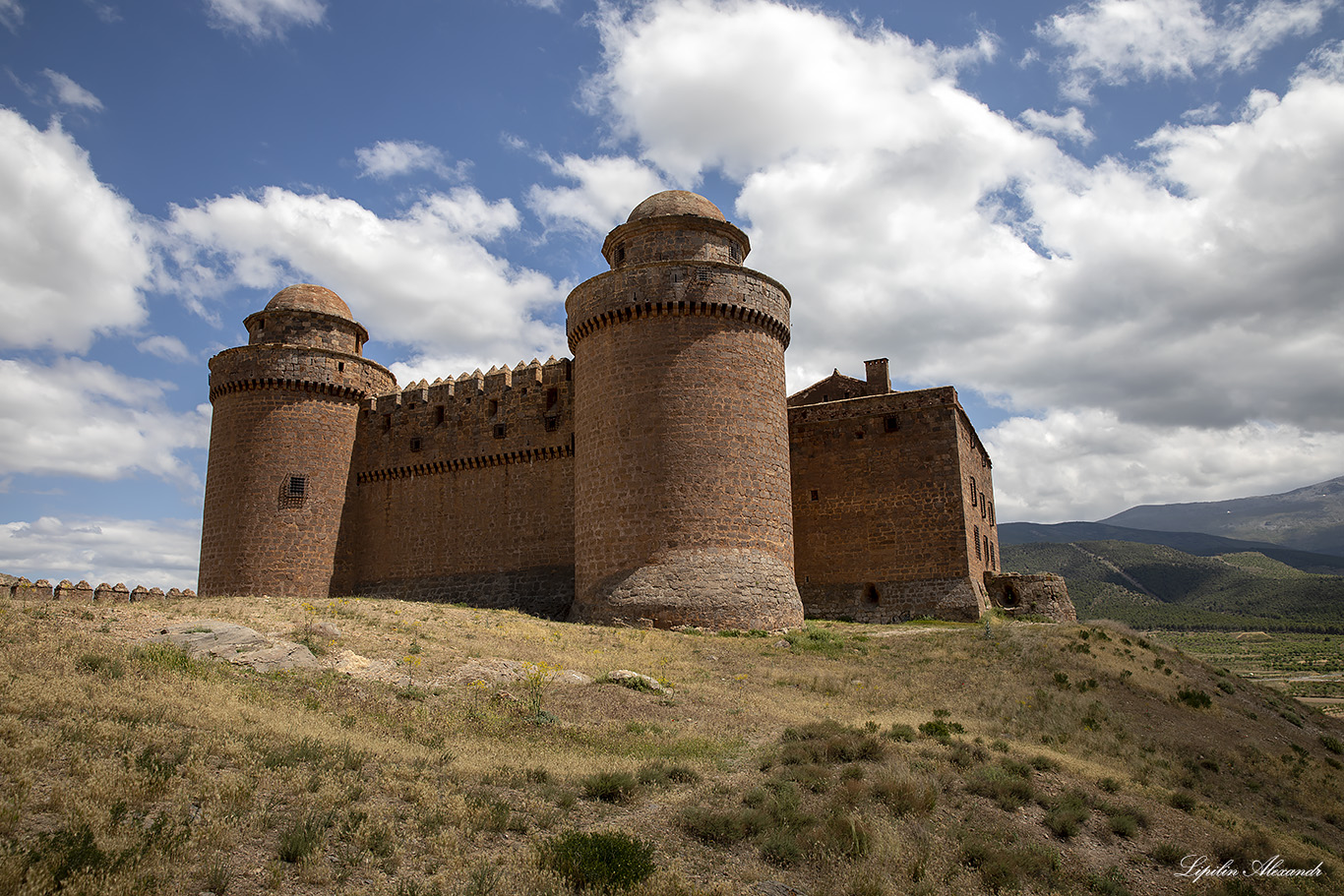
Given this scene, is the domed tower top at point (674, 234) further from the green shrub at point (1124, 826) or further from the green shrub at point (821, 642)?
the green shrub at point (1124, 826)

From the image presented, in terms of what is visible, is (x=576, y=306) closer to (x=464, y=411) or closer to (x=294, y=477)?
(x=464, y=411)

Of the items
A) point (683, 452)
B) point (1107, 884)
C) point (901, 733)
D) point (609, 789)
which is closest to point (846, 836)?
point (609, 789)

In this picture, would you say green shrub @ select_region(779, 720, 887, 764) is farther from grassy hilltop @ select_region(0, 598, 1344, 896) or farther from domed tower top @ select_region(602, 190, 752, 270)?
domed tower top @ select_region(602, 190, 752, 270)

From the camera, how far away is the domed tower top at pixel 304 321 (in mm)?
28812

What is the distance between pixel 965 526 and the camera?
2478 cm

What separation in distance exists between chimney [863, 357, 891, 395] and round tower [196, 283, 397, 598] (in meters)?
18.2

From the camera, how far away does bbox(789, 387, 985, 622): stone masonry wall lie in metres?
24.8

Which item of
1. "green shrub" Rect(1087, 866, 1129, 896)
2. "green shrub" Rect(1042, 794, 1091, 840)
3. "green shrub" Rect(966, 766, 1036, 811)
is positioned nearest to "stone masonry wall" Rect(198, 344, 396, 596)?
"green shrub" Rect(966, 766, 1036, 811)

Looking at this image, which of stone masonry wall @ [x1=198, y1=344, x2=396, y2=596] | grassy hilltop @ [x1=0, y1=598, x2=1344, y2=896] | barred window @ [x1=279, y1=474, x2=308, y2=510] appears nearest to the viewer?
grassy hilltop @ [x1=0, y1=598, x2=1344, y2=896]

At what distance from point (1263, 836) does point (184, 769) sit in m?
12.1

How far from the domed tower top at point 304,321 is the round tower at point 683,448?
10502 mm

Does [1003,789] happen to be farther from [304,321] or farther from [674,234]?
[304,321]

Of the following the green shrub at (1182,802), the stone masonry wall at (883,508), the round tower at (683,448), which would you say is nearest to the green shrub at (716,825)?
the green shrub at (1182,802)

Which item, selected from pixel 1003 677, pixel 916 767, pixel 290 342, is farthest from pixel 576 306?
pixel 916 767
